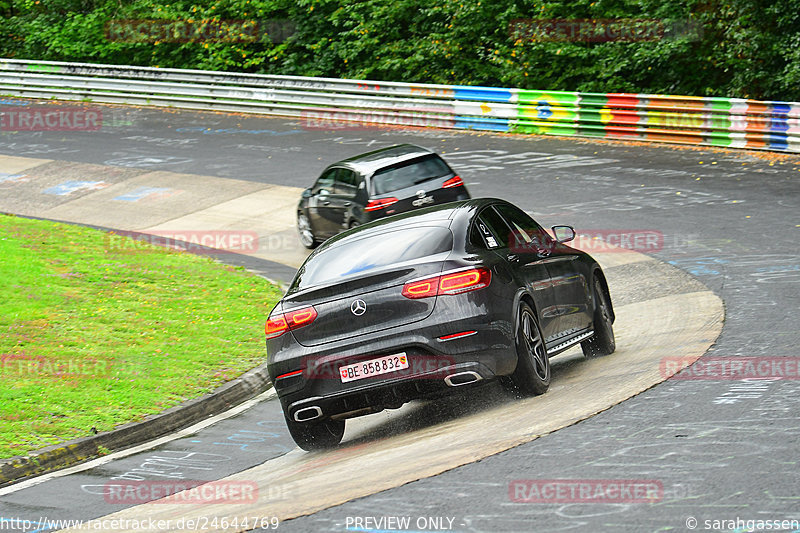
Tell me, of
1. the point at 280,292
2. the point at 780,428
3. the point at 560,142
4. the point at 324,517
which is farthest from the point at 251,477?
the point at 560,142

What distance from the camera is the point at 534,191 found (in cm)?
2073

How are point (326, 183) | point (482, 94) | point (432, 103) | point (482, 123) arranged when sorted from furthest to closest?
1. point (432, 103)
2. point (482, 123)
3. point (482, 94)
4. point (326, 183)

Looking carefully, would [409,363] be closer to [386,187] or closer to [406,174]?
[386,187]

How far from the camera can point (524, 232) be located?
379 inches

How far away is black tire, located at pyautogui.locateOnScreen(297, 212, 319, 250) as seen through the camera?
61.8ft

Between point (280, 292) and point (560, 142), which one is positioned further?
point (560, 142)

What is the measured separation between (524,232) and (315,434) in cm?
267

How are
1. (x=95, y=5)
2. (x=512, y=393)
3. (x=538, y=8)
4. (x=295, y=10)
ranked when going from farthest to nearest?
(x=95, y=5), (x=295, y=10), (x=538, y=8), (x=512, y=393)

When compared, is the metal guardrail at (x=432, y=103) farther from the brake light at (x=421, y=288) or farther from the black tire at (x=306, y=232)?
the brake light at (x=421, y=288)

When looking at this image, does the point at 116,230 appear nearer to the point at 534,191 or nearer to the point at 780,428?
the point at 534,191

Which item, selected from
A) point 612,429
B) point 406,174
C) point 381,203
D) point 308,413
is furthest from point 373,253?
point 406,174

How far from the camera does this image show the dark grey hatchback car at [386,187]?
55.4 ft

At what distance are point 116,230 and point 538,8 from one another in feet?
49.0

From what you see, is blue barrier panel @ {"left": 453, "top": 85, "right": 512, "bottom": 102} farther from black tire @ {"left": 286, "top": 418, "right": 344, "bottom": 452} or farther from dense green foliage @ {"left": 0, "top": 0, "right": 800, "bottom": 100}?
black tire @ {"left": 286, "top": 418, "right": 344, "bottom": 452}
